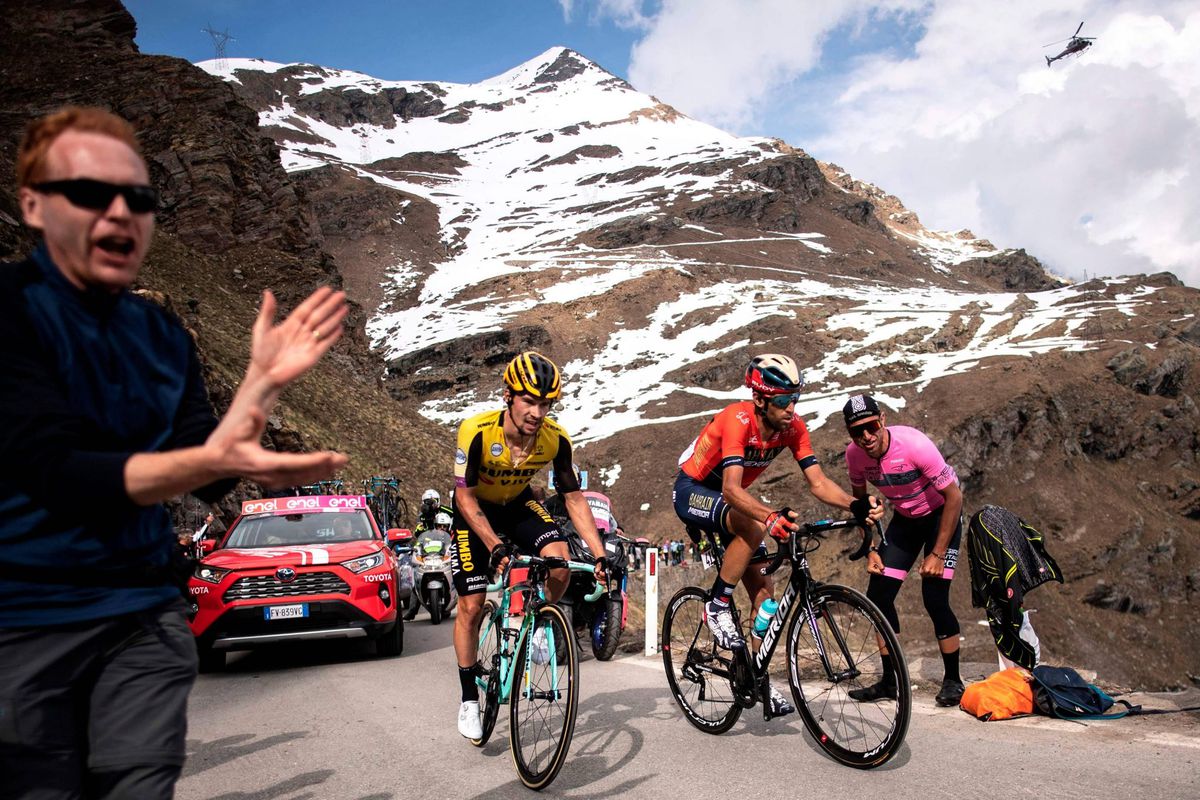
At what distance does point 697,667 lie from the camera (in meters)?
5.72

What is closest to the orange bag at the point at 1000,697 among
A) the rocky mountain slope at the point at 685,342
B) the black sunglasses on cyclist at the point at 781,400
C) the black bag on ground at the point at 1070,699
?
the black bag on ground at the point at 1070,699

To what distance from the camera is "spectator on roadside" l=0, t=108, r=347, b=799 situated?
5.82 ft

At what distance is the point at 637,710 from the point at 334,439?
21.6 metres

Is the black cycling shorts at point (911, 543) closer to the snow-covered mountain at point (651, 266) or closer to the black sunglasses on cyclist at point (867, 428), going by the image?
the black sunglasses on cyclist at point (867, 428)

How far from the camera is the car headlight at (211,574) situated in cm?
810

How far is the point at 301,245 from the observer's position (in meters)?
36.6

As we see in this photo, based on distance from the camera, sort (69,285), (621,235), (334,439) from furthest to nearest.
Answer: (621,235) < (334,439) < (69,285)

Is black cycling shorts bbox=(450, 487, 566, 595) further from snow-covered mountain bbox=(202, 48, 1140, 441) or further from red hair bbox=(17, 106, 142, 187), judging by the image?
snow-covered mountain bbox=(202, 48, 1140, 441)

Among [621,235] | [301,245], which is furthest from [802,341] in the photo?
[621,235]

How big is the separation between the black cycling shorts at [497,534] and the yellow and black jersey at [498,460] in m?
0.14

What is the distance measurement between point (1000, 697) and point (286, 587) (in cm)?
628

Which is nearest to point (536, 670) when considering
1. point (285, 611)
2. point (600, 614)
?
point (600, 614)

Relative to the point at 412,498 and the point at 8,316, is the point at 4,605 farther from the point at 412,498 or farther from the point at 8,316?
the point at 412,498

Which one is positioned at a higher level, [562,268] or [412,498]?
[562,268]
